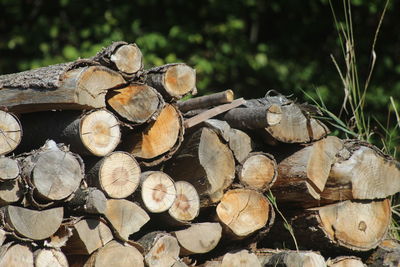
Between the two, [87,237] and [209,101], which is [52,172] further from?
[209,101]

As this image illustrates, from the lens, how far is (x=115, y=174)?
2.84 m

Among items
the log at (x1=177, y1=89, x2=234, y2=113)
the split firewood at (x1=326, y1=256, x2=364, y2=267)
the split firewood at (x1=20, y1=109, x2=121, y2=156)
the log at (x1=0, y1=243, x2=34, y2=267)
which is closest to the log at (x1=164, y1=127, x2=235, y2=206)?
the log at (x1=177, y1=89, x2=234, y2=113)

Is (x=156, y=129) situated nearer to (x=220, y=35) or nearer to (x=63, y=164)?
(x=63, y=164)

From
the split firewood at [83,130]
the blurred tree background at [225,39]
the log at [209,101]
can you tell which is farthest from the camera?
the blurred tree background at [225,39]

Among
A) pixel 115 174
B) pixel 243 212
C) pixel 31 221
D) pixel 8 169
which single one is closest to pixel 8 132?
pixel 8 169

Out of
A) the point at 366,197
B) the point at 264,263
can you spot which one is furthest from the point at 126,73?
the point at 366,197

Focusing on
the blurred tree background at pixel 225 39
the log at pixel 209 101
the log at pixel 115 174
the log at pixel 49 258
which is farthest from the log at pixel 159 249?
the blurred tree background at pixel 225 39

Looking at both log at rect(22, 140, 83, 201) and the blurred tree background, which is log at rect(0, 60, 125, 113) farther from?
the blurred tree background

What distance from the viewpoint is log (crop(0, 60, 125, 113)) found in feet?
9.00

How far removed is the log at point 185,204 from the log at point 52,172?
1.64ft

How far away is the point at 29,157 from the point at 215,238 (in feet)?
3.03

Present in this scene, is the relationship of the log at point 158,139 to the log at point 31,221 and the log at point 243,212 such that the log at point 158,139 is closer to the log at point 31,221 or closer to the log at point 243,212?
the log at point 243,212

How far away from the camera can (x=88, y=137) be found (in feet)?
9.11

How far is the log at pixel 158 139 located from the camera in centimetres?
303
